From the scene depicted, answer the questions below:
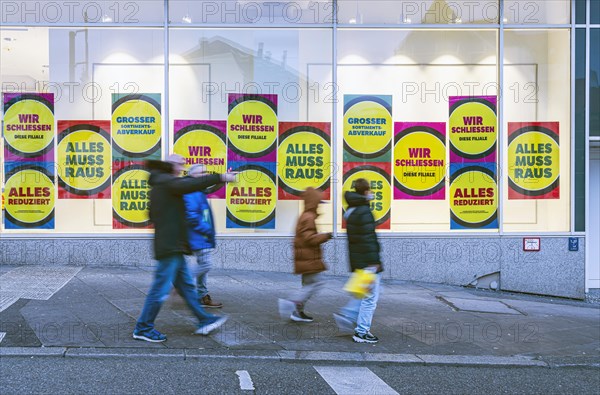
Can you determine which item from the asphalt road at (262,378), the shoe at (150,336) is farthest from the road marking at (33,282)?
the asphalt road at (262,378)

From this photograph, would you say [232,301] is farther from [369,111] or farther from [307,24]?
[307,24]

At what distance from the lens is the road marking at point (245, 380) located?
552cm

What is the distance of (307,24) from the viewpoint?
11.8 meters

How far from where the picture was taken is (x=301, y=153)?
11758 mm

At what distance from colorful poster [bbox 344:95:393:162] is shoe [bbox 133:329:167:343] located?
595 centimetres

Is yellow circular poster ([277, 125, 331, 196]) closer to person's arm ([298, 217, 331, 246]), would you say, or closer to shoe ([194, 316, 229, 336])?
person's arm ([298, 217, 331, 246])

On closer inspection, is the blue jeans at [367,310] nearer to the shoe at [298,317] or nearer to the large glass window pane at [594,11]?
the shoe at [298,317]

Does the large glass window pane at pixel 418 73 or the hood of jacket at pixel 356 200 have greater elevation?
the large glass window pane at pixel 418 73

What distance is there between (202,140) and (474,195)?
4.94 meters

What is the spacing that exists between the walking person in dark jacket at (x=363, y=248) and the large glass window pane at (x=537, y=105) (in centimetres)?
554

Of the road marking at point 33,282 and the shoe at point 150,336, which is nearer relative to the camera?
the shoe at point 150,336

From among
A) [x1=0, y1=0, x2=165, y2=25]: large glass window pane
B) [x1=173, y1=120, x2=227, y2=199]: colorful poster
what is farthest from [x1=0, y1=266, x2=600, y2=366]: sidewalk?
[x1=0, y1=0, x2=165, y2=25]: large glass window pane

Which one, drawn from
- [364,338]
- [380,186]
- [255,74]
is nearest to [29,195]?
[255,74]

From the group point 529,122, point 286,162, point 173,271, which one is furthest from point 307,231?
point 529,122
